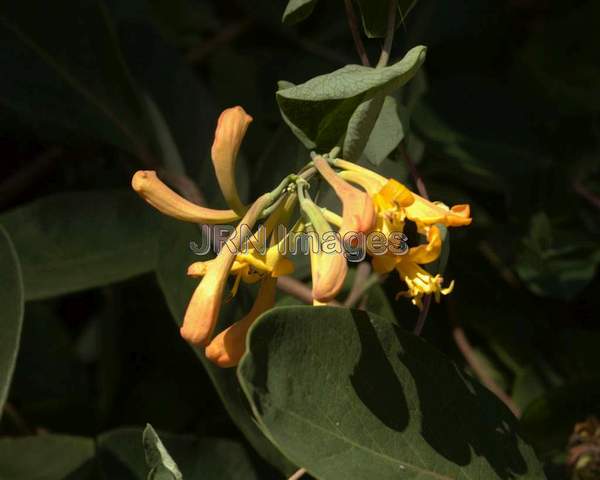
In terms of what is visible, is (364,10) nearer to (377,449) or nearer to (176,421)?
(377,449)

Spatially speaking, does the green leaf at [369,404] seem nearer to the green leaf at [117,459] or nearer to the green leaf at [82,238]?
the green leaf at [117,459]

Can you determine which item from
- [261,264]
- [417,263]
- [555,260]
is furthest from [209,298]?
[555,260]

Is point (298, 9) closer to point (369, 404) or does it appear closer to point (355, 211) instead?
point (355, 211)

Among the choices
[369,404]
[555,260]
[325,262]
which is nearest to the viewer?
[325,262]

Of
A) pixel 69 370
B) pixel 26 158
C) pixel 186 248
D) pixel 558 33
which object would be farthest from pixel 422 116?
pixel 26 158

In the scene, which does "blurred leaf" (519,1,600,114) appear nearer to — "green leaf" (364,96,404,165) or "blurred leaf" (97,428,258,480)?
"green leaf" (364,96,404,165)
